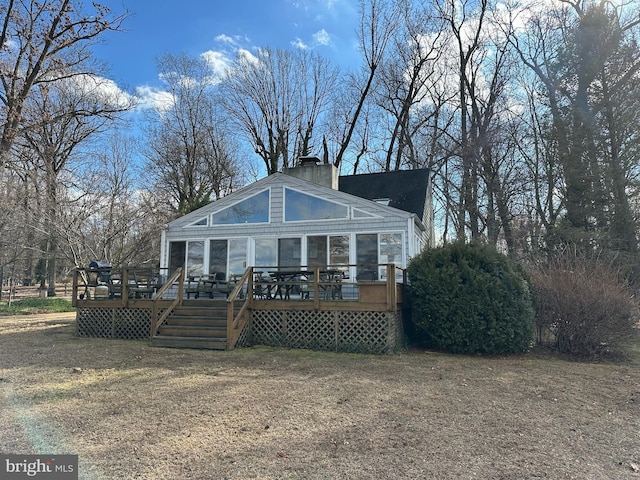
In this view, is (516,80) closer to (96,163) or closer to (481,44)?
(481,44)

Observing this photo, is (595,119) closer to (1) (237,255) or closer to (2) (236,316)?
(1) (237,255)

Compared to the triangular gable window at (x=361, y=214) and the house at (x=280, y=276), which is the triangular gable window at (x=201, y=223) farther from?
the triangular gable window at (x=361, y=214)

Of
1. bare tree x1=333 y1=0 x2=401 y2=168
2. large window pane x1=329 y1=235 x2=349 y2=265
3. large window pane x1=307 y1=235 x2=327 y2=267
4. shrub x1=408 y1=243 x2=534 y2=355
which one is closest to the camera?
shrub x1=408 y1=243 x2=534 y2=355

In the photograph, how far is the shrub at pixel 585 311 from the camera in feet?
27.4

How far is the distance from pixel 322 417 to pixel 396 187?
12.2 m

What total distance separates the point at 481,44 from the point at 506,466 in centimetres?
2454

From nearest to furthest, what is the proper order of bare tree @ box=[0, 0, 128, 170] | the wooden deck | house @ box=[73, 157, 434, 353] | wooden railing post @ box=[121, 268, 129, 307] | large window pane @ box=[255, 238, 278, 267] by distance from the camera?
the wooden deck
house @ box=[73, 157, 434, 353]
wooden railing post @ box=[121, 268, 129, 307]
large window pane @ box=[255, 238, 278, 267]
bare tree @ box=[0, 0, 128, 170]

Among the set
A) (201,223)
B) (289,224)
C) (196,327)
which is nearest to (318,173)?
(289,224)

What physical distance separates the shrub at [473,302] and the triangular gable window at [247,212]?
211 inches

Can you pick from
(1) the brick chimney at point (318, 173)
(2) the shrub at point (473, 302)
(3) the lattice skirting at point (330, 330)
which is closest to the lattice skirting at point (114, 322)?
(3) the lattice skirting at point (330, 330)

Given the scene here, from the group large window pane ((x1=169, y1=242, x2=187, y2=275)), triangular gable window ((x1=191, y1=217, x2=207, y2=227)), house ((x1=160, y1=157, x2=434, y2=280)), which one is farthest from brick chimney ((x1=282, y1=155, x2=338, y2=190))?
large window pane ((x1=169, y1=242, x2=187, y2=275))

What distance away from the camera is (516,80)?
22188 mm

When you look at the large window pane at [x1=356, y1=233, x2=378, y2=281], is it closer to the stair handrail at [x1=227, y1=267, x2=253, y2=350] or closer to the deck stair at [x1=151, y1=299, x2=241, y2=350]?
the stair handrail at [x1=227, y1=267, x2=253, y2=350]

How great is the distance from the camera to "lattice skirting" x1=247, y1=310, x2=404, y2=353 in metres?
8.51
